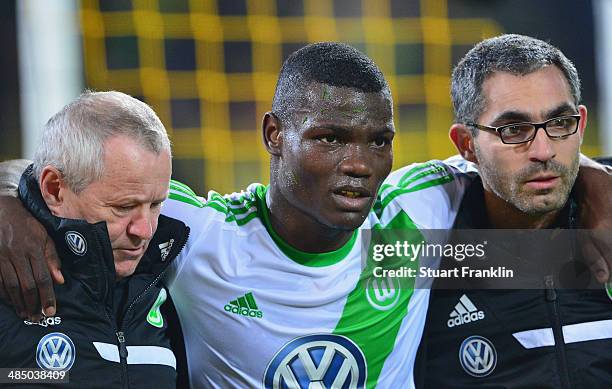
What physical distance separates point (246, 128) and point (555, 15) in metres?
1.70

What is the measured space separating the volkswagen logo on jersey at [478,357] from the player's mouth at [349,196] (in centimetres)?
53

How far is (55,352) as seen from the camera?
2139mm

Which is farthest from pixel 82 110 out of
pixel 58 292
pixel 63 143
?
pixel 58 292

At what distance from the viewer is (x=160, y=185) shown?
221 cm

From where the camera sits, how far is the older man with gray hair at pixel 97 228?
7.05 feet

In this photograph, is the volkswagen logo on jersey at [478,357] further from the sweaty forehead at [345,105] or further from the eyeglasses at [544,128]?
the sweaty forehead at [345,105]

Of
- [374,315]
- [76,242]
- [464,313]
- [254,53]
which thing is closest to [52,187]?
[76,242]

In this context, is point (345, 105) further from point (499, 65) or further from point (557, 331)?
point (557, 331)

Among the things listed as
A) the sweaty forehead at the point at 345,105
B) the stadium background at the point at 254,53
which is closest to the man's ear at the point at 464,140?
the sweaty forehead at the point at 345,105

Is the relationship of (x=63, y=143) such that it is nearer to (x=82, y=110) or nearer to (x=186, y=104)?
(x=82, y=110)

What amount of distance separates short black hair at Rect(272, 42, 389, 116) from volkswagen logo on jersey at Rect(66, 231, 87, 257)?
68 centimetres

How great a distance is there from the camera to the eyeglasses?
2.62 metres

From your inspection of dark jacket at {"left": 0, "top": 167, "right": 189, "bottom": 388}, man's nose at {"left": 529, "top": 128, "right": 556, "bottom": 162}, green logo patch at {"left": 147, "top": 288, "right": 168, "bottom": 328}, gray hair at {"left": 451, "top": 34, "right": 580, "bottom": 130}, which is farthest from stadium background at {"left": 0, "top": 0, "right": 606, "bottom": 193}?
dark jacket at {"left": 0, "top": 167, "right": 189, "bottom": 388}

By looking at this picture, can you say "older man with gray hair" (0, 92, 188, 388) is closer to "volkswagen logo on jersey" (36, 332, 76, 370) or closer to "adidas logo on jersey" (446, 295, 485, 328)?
"volkswagen logo on jersey" (36, 332, 76, 370)
